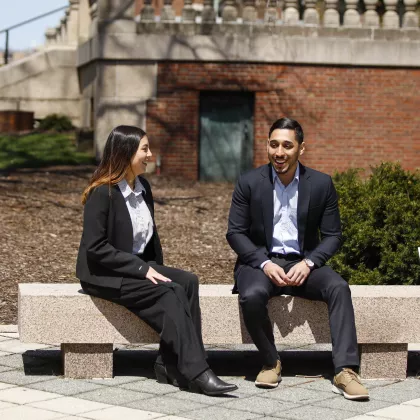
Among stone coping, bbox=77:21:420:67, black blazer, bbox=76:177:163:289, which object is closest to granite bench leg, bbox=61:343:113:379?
black blazer, bbox=76:177:163:289

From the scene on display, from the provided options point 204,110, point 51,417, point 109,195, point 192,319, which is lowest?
point 51,417

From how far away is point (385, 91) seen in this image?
19.0 meters

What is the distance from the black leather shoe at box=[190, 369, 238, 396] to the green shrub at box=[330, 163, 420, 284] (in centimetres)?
269

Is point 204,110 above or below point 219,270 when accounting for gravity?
above

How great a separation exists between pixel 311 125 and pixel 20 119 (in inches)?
241

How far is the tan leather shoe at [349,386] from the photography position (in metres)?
6.43

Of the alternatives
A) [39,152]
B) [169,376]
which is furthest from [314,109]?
[169,376]

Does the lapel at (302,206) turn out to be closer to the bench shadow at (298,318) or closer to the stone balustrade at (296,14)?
the bench shadow at (298,318)

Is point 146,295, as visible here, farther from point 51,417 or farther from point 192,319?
point 51,417

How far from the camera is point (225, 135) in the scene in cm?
1886

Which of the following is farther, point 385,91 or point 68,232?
point 385,91

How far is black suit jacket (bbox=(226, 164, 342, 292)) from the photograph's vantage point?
7055 mm

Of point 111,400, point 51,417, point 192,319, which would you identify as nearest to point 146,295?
point 192,319

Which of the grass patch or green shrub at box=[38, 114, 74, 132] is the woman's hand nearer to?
the grass patch
